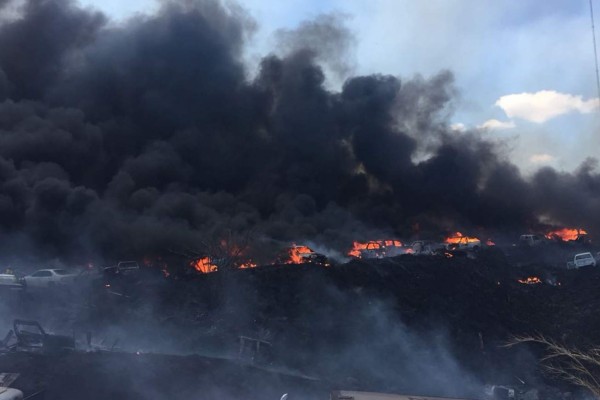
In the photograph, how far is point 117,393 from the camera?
2141 cm

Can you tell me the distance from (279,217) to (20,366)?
37.1 m

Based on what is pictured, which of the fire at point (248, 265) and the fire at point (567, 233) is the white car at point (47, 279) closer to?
the fire at point (248, 265)

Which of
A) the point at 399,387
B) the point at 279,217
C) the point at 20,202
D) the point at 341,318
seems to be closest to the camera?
the point at 399,387

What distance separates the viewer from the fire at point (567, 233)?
62.1 m

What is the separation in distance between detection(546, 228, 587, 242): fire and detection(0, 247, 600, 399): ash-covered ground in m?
23.9

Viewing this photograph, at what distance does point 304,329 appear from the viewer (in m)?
29.9

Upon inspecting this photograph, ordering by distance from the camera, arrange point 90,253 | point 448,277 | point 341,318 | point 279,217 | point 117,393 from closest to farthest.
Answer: point 117,393 < point 341,318 < point 448,277 < point 90,253 < point 279,217

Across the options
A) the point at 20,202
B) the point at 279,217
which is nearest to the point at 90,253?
the point at 20,202

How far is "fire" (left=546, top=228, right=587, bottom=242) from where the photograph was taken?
62094 mm

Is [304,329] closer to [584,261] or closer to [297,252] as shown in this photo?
[297,252]

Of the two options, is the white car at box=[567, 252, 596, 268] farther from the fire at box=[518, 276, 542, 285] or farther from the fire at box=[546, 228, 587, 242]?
the fire at box=[546, 228, 587, 242]

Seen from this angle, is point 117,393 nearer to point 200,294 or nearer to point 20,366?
point 20,366

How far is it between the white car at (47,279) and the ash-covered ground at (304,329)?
753 mm

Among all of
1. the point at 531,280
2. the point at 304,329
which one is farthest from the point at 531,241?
the point at 304,329
